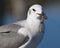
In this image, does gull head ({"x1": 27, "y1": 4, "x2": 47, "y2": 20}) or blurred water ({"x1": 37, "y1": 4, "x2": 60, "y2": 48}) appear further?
blurred water ({"x1": 37, "y1": 4, "x2": 60, "y2": 48})

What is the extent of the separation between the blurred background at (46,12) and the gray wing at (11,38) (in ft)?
0.72

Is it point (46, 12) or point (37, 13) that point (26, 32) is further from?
point (46, 12)

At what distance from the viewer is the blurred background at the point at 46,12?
5.48 feet

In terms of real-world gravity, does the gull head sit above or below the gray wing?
above

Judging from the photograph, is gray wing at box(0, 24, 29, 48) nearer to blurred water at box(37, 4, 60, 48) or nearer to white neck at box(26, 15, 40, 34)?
white neck at box(26, 15, 40, 34)

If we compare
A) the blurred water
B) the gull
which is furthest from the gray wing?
the blurred water

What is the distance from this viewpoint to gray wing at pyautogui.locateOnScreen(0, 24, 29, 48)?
4.64 feet

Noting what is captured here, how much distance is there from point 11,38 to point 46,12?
19.1 inches

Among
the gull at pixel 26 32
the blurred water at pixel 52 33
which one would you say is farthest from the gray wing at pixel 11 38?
the blurred water at pixel 52 33

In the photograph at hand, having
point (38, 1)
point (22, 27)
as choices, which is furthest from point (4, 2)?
point (22, 27)

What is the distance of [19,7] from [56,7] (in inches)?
11.7

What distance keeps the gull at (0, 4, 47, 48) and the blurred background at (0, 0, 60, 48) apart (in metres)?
0.17

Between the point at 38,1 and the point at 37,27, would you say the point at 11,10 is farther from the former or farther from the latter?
the point at 37,27

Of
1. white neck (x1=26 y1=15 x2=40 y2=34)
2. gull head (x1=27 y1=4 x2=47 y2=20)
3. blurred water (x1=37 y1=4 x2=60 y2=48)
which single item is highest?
gull head (x1=27 y1=4 x2=47 y2=20)
